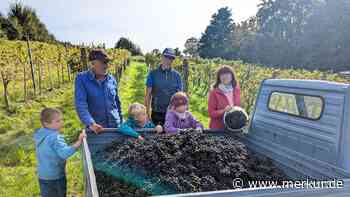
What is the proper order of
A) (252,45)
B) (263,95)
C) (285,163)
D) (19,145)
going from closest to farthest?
(285,163), (263,95), (19,145), (252,45)

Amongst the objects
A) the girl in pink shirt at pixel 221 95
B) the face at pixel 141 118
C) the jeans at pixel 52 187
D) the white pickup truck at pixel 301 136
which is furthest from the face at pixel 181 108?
the jeans at pixel 52 187

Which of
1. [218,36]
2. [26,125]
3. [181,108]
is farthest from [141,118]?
[218,36]

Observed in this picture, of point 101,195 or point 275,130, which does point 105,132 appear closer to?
point 101,195

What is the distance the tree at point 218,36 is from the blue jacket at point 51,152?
50.5m

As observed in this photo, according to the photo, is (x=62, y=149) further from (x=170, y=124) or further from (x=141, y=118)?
(x=170, y=124)

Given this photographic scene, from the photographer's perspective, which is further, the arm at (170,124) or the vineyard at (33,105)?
the vineyard at (33,105)

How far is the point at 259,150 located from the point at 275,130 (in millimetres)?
280

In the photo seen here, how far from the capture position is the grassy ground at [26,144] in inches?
176

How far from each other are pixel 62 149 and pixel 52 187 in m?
0.48

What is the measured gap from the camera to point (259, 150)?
3068mm

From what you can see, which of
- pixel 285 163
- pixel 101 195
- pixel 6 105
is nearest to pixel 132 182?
pixel 101 195

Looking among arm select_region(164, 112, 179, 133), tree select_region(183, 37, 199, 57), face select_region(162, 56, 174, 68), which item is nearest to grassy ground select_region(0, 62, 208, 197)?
arm select_region(164, 112, 179, 133)

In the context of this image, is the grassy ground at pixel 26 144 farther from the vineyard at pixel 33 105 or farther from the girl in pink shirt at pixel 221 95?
the girl in pink shirt at pixel 221 95

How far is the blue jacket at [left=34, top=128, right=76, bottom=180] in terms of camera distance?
268 cm
